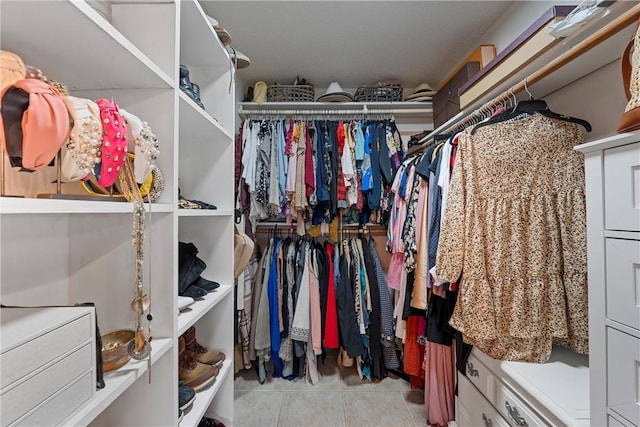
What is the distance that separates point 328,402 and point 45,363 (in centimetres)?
172

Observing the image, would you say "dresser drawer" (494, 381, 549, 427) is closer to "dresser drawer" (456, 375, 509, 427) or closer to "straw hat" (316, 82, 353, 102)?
"dresser drawer" (456, 375, 509, 427)

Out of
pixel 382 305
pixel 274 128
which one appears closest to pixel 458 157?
pixel 382 305

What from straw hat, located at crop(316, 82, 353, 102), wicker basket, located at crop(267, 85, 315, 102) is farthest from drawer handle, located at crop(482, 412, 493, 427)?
wicker basket, located at crop(267, 85, 315, 102)

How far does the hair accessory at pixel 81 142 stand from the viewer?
457 millimetres

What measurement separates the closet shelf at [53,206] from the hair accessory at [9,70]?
177 mm

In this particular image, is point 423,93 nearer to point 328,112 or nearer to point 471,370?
point 328,112

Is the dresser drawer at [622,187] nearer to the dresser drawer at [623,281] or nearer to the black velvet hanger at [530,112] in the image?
the dresser drawer at [623,281]

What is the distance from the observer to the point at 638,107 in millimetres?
541

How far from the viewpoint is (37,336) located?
0.40 meters

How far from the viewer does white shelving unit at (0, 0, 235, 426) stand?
1.60 feet

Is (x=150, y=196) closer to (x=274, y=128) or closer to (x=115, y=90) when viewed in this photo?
(x=115, y=90)

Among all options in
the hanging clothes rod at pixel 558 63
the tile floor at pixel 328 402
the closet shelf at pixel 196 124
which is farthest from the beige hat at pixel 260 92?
the tile floor at pixel 328 402

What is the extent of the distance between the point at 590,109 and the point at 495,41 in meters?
0.83

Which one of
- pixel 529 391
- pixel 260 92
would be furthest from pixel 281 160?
pixel 529 391
